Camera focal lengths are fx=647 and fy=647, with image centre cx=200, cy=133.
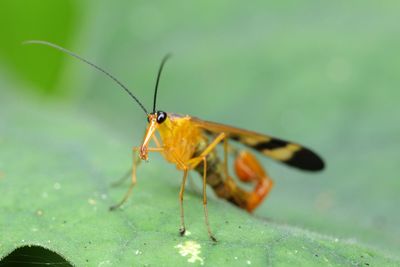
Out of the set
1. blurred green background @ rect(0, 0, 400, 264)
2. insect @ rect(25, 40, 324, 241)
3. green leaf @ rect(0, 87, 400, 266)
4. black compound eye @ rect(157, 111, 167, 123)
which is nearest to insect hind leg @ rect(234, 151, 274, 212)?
insect @ rect(25, 40, 324, 241)

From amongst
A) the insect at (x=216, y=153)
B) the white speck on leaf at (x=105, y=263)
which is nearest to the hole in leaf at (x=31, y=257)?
the white speck on leaf at (x=105, y=263)

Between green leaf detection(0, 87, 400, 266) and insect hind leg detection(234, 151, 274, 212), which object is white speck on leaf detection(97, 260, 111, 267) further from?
insect hind leg detection(234, 151, 274, 212)

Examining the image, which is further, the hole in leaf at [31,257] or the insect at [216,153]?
the insect at [216,153]

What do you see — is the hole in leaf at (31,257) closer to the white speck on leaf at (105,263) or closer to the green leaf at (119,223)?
the green leaf at (119,223)

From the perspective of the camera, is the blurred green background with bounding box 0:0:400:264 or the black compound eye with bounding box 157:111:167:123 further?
the blurred green background with bounding box 0:0:400:264

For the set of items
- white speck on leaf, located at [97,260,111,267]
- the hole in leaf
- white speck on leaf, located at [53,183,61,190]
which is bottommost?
the hole in leaf

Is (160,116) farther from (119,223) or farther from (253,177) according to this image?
(253,177)
